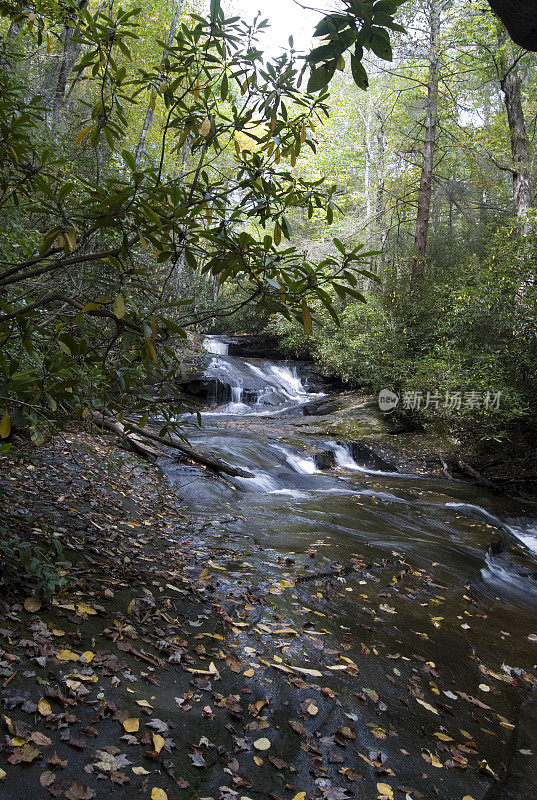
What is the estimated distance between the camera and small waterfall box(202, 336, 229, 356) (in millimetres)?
21434

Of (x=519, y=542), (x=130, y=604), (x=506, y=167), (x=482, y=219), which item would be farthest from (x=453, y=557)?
(x=482, y=219)

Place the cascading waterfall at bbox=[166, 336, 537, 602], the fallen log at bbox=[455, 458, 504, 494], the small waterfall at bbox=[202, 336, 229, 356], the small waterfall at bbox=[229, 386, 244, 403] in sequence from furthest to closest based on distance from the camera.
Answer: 1. the small waterfall at bbox=[202, 336, 229, 356]
2. the small waterfall at bbox=[229, 386, 244, 403]
3. the fallen log at bbox=[455, 458, 504, 494]
4. the cascading waterfall at bbox=[166, 336, 537, 602]

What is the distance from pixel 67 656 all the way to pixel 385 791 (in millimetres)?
1706

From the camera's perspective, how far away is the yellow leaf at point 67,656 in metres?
2.30

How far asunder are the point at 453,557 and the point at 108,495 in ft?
14.9

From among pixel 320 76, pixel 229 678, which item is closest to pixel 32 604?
pixel 229 678

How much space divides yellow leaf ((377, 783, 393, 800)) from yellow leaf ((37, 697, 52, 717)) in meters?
1.61

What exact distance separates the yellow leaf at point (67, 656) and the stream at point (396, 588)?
4.06 feet

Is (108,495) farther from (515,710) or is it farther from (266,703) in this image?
(515,710)

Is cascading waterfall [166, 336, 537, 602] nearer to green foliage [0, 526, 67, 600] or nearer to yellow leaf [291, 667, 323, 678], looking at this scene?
yellow leaf [291, 667, 323, 678]

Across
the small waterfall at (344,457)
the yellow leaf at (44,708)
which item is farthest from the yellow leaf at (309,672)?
the small waterfall at (344,457)

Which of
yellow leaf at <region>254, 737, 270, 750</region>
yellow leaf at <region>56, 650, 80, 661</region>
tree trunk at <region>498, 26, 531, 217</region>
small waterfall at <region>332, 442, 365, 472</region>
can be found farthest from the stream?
tree trunk at <region>498, 26, 531, 217</region>

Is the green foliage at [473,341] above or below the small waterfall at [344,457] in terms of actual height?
above

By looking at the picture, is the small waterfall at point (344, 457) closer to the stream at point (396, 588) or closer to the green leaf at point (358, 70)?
Result: the stream at point (396, 588)
